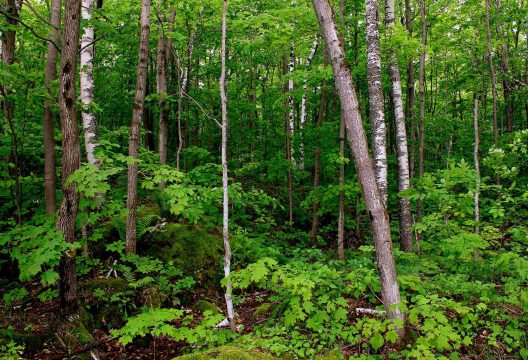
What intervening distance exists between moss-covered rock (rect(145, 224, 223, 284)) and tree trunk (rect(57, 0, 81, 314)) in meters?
2.21

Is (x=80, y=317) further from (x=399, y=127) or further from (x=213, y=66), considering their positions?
(x=213, y=66)

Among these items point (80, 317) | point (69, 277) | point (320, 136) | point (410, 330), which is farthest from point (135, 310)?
point (320, 136)

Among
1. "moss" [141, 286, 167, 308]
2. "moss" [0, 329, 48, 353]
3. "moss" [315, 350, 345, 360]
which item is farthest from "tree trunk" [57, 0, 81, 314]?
"moss" [315, 350, 345, 360]

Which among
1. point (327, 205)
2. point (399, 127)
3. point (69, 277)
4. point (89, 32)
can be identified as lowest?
point (69, 277)

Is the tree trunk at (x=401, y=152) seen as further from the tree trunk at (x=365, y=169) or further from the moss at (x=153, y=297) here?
the moss at (x=153, y=297)

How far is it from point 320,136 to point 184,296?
580cm

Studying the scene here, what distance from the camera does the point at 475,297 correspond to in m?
Result: 4.90

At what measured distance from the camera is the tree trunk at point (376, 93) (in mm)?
6293

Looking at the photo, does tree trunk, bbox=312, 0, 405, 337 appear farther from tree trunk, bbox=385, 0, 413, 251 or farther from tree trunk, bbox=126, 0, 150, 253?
tree trunk, bbox=126, 0, 150, 253

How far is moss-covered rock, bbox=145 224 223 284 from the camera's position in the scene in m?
7.09

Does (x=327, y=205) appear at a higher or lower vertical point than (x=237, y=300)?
higher

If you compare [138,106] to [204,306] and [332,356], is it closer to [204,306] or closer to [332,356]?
[204,306]

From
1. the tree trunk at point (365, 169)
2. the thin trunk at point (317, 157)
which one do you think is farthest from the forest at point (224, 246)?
the thin trunk at point (317, 157)

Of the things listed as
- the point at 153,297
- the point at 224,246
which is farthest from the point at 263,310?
the point at 153,297
